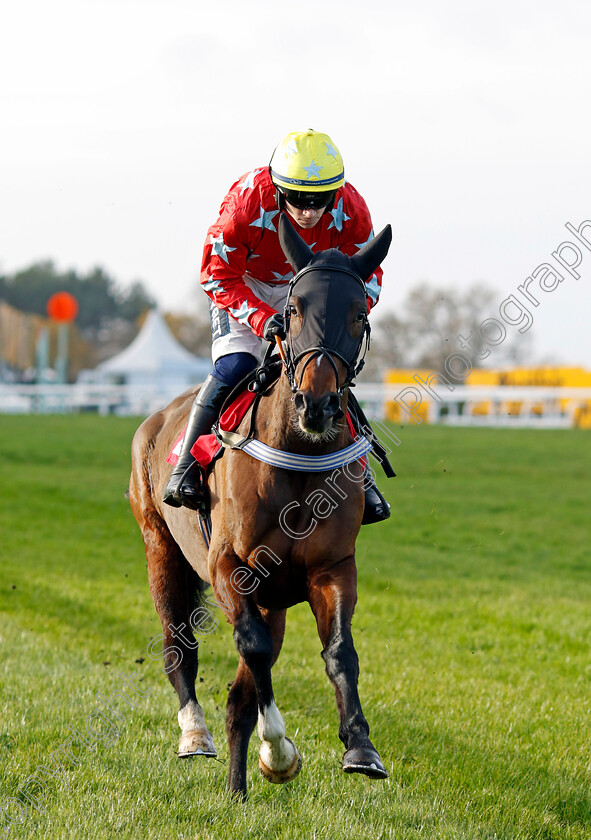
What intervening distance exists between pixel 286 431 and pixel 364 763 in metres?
1.35

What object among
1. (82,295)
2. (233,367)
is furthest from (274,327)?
(82,295)

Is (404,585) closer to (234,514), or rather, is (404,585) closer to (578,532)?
(578,532)

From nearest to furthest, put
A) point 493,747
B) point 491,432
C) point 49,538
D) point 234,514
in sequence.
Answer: point 234,514 → point 493,747 → point 49,538 → point 491,432

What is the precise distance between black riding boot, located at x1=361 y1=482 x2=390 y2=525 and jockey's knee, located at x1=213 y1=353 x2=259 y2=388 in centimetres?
88

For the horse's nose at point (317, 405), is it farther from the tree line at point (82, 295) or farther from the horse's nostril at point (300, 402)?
the tree line at point (82, 295)

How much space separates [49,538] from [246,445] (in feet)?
30.9

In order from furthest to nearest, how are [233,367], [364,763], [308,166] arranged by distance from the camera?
[233,367] < [308,166] < [364,763]

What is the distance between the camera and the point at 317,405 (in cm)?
347

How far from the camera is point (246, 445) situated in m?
4.12

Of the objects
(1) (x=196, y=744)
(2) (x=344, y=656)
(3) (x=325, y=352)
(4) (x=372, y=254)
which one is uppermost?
(4) (x=372, y=254)

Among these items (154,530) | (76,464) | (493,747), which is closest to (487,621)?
(493,747)

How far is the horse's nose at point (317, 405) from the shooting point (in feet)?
11.4

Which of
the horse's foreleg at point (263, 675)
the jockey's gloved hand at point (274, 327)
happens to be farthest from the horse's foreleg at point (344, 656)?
the jockey's gloved hand at point (274, 327)

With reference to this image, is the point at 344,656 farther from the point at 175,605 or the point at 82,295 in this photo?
the point at 82,295
